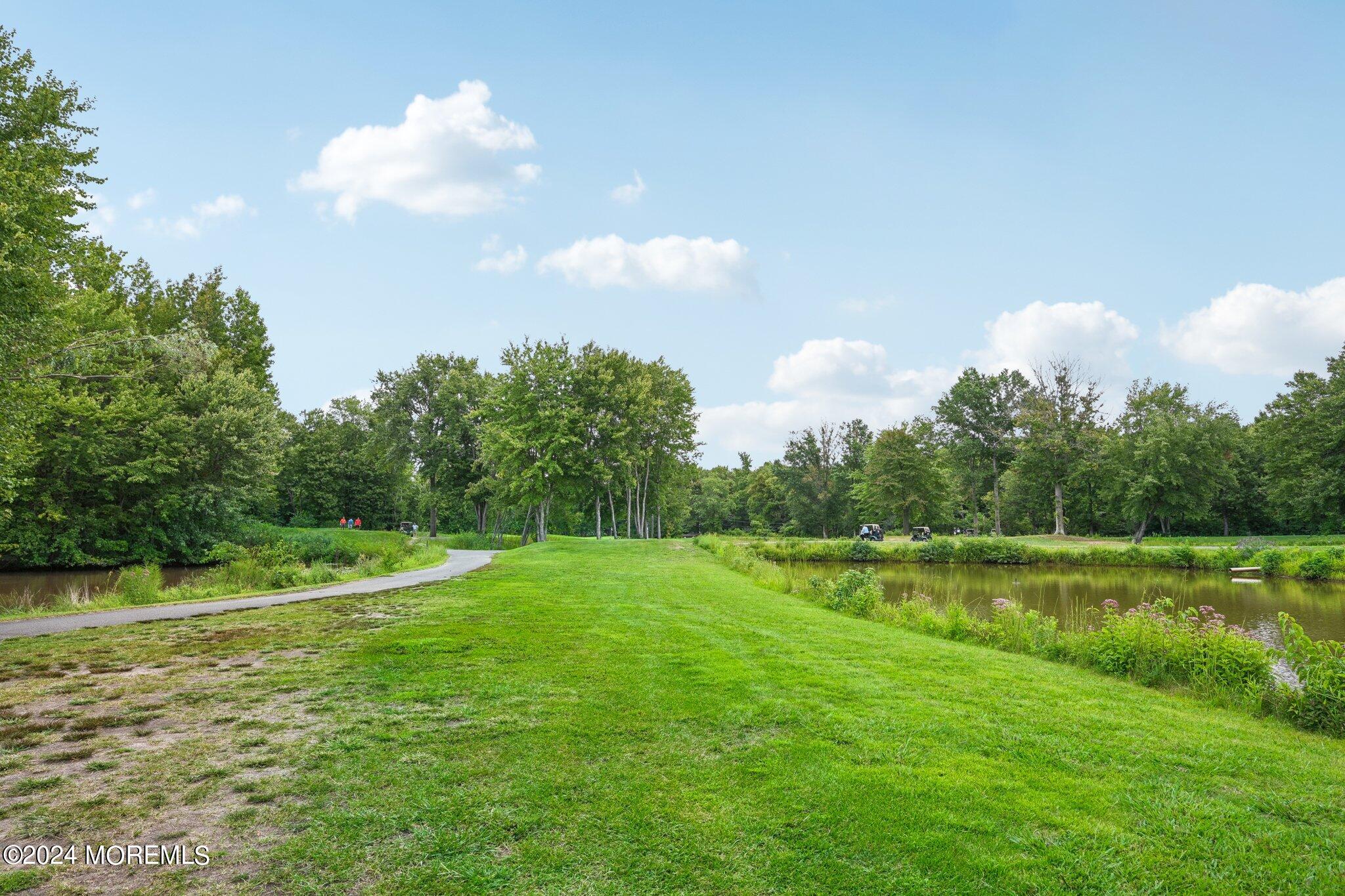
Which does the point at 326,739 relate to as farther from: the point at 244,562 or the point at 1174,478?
the point at 1174,478

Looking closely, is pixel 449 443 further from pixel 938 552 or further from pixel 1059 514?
pixel 1059 514

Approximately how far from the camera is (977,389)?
2320 inches

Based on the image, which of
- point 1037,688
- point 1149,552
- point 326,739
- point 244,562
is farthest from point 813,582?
point 1149,552

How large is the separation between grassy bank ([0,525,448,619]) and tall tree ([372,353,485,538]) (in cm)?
1370

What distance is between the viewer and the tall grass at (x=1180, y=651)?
6.75m

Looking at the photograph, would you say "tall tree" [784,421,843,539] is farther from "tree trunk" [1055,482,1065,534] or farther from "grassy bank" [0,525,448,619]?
"grassy bank" [0,525,448,619]

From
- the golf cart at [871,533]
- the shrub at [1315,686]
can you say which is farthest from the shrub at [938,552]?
the shrub at [1315,686]

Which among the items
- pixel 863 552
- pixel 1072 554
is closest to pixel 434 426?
pixel 863 552

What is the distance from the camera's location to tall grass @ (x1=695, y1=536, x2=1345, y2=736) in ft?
22.1

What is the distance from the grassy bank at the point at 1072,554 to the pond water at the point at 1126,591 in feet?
3.77

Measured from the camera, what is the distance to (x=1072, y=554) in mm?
34531

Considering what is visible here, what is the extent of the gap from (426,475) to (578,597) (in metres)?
38.1

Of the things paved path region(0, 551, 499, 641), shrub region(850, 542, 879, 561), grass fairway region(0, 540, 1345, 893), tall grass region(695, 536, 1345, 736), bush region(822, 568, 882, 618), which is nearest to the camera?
grass fairway region(0, 540, 1345, 893)

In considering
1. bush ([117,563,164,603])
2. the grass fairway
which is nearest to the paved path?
bush ([117,563,164,603])
